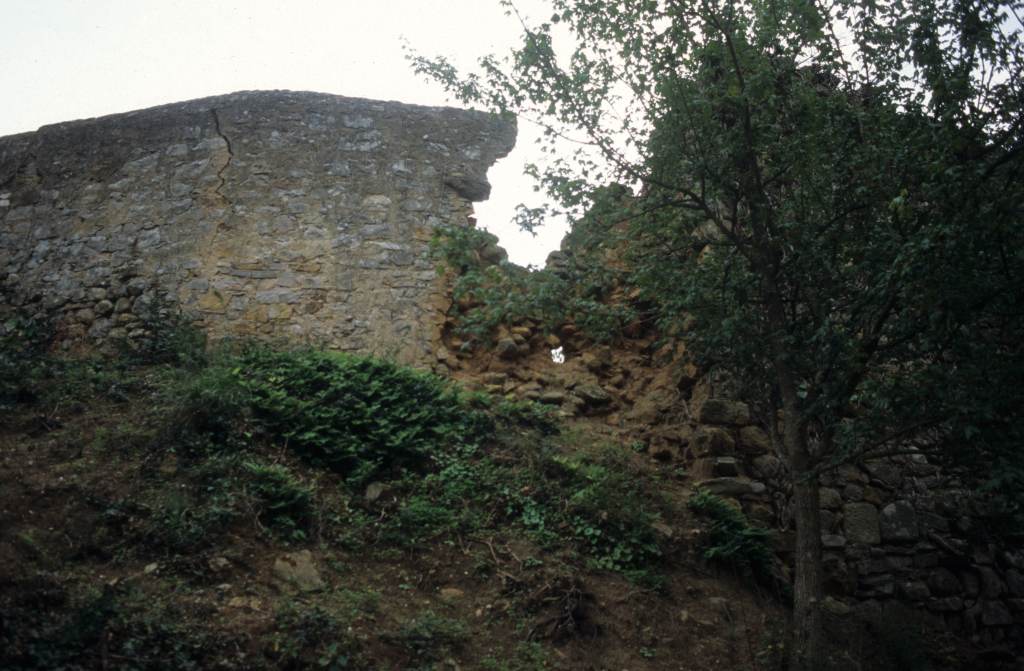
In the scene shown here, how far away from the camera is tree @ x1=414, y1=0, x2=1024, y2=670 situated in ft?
14.8

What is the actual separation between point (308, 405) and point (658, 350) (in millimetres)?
3212

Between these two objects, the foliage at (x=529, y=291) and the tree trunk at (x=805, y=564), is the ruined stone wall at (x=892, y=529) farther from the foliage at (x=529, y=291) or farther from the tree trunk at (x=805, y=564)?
the foliage at (x=529, y=291)

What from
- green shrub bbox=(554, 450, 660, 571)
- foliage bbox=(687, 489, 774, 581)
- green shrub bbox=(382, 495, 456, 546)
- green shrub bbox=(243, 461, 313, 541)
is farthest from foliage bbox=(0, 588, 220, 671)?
foliage bbox=(687, 489, 774, 581)

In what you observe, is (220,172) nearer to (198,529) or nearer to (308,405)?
(308,405)

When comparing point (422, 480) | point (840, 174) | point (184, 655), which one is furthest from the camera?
point (422, 480)

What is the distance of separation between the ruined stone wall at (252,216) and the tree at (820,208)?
7.77 feet

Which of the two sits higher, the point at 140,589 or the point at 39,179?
the point at 39,179

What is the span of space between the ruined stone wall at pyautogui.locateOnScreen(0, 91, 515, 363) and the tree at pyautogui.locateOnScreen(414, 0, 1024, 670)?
A: 2370 mm

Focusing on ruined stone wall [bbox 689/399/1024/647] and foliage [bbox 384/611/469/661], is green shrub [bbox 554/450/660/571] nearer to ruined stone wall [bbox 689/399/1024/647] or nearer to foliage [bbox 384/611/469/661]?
ruined stone wall [bbox 689/399/1024/647]

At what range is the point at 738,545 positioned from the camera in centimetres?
595

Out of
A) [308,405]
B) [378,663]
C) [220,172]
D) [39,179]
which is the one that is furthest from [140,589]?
[39,179]

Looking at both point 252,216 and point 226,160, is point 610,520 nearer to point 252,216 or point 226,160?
point 252,216

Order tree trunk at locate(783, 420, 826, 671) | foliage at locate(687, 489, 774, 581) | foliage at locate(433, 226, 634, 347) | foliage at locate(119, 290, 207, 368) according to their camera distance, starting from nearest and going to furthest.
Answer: tree trunk at locate(783, 420, 826, 671)
foliage at locate(687, 489, 774, 581)
foliage at locate(433, 226, 634, 347)
foliage at locate(119, 290, 207, 368)

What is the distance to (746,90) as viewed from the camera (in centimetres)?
539
